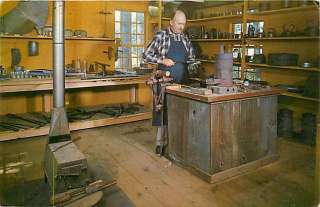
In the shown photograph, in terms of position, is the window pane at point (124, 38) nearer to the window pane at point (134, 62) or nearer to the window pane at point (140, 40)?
the window pane at point (140, 40)

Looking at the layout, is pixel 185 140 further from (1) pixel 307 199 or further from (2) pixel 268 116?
(1) pixel 307 199

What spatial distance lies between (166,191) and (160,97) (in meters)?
1.03

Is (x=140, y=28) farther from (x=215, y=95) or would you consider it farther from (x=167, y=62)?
(x=215, y=95)

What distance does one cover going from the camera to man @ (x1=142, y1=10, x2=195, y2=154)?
10.9ft

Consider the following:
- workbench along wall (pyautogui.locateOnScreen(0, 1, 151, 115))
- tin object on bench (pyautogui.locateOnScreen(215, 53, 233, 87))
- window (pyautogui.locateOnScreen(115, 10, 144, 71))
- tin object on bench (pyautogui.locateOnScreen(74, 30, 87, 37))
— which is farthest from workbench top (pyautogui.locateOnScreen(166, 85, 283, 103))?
window (pyautogui.locateOnScreen(115, 10, 144, 71))

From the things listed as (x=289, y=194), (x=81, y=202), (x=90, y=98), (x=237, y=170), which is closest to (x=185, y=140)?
(x=237, y=170)

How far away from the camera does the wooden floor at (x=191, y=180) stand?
2.41 m

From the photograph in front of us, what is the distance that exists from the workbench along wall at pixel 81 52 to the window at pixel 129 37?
0.15m

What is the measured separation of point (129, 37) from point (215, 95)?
3403mm

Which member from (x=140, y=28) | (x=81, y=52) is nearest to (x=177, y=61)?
(x=81, y=52)

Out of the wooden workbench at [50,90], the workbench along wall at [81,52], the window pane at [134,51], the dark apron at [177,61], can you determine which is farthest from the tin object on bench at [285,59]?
the window pane at [134,51]

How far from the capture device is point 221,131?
269 cm

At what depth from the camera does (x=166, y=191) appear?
101 inches

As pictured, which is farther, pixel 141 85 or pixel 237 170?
pixel 141 85
